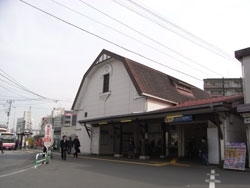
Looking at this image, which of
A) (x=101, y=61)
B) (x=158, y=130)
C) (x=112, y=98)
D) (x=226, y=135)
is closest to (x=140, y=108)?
(x=158, y=130)

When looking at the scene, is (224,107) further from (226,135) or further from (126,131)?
(126,131)

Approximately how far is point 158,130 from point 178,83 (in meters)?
7.48

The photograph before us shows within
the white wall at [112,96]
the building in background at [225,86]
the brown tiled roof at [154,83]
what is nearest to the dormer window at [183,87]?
the brown tiled roof at [154,83]

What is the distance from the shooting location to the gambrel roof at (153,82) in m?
24.0

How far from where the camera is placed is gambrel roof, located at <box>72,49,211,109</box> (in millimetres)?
24000

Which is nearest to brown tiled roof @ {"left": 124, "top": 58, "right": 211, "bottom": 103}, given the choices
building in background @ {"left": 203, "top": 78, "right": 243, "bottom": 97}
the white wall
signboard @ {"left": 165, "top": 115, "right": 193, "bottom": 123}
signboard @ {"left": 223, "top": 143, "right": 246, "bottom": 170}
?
the white wall

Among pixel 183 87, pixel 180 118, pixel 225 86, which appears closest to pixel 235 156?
pixel 180 118

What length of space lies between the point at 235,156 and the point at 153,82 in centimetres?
1195

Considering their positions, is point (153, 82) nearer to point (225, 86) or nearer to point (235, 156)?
point (235, 156)

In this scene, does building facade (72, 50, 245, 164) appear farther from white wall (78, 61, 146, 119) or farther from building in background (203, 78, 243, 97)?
building in background (203, 78, 243, 97)

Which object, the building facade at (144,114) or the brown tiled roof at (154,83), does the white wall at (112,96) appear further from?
the brown tiled roof at (154,83)

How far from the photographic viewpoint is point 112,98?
27.2 m

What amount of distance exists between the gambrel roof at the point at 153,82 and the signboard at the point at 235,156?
9.28 m

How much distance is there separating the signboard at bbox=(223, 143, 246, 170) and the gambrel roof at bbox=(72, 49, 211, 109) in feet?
30.5
